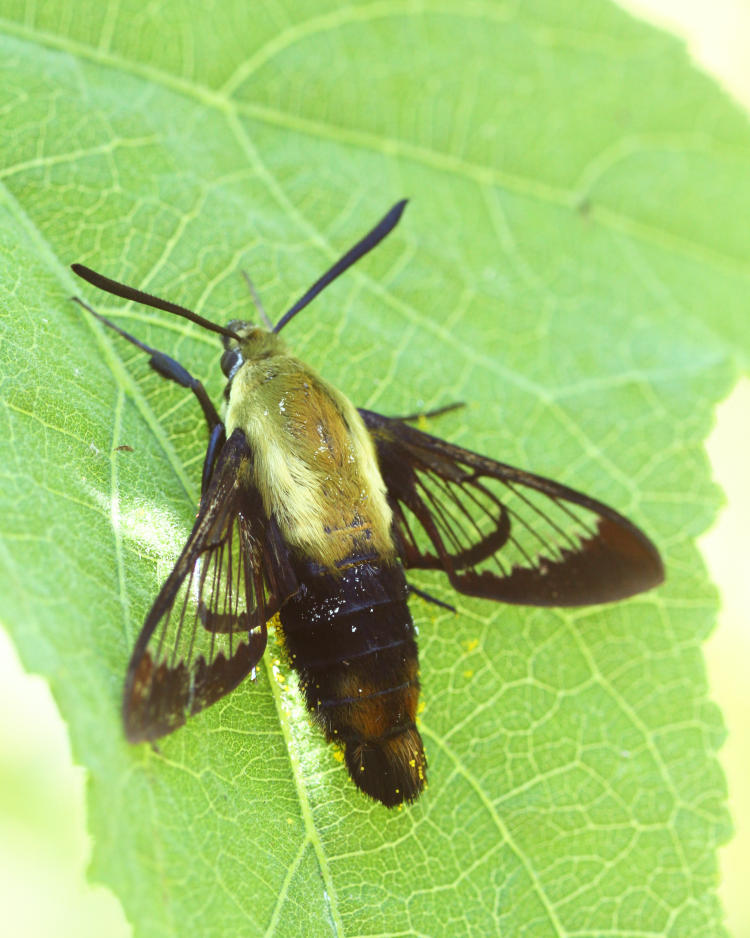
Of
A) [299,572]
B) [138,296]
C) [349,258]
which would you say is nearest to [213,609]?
[299,572]

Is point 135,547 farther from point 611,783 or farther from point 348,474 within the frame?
point 611,783

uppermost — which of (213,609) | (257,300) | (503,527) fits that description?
(257,300)

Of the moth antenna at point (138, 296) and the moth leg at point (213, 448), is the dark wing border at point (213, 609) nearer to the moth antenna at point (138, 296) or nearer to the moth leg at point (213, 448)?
the moth leg at point (213, 448)

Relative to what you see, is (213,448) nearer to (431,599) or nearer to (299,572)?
(299,572)

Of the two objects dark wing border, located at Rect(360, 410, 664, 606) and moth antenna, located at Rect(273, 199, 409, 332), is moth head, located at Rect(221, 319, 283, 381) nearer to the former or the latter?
moth antenna, located at Rect(273, 199, 409, 332)

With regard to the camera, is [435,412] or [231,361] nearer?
[231,361]

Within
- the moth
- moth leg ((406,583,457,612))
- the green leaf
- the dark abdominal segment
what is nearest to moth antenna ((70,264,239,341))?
the moth

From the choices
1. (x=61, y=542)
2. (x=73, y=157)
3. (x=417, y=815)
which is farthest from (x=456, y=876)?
(x=73, y=157)
